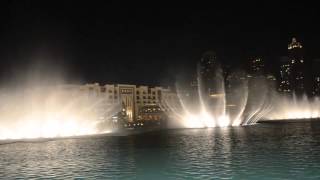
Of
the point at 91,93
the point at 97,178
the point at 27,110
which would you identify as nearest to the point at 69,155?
the point at 97,178

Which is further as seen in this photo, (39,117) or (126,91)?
(126,91)

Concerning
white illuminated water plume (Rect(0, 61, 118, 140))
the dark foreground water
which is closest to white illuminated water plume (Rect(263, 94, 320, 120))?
white illuminated water plume (Rect(0, 61, 118, 140))

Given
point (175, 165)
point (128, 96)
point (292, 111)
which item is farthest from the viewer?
point (128, 96)

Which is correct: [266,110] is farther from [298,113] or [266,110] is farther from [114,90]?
[114,90]

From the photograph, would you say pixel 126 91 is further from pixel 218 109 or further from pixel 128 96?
pixel 218 109

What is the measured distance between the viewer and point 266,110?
183 metres

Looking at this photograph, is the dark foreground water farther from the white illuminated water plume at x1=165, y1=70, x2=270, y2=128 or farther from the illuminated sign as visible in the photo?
the illuminated sign

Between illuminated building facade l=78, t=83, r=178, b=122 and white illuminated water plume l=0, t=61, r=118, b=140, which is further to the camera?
illuminated building facade l=78, t=83, r=178, b=122

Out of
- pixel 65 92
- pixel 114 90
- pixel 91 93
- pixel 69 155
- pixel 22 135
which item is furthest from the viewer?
pixel 114 90

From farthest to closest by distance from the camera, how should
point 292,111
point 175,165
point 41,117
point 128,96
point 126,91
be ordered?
point 128,96
point 126,91
point 292,111
point 41,117
point 175,165

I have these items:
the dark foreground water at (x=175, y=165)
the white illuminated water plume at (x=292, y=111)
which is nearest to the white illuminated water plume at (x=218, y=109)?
the white illuminated water plume at (x=292, y=111)

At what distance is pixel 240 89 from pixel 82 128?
89.1 m

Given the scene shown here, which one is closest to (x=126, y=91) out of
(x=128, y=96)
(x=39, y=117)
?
(x=128, y=96)

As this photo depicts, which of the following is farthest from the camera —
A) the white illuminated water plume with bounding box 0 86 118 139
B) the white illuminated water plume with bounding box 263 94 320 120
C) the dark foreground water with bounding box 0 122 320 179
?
the white illuminated water plume with bounding box 263 94 320 120
